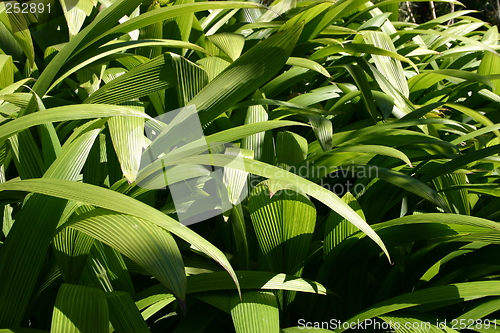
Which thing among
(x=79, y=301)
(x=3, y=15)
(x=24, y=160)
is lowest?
(x=79, y=301)

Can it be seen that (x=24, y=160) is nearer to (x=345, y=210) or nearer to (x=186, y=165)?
(x=186, y=165)

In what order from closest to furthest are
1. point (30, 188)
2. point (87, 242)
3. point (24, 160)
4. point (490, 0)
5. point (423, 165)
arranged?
point (30, 188) < point (87, 242) < point (24, 160) < point (423, 165) < point (490, 0)

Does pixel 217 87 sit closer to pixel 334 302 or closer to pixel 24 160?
pixel 24 160

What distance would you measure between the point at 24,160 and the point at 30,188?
0.29 metres

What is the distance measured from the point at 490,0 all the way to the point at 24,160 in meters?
9.50

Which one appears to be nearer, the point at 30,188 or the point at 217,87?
the point at 30,188

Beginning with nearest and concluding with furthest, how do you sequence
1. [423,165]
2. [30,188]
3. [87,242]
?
[30,188] → [87,242] → [423,165]

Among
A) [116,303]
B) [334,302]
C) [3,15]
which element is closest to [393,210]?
[334,302]

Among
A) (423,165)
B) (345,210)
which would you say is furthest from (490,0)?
(345,210)

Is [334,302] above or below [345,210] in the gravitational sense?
below

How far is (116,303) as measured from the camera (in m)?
0.69

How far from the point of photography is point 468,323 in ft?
2.69

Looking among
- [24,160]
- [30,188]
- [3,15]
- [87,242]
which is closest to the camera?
[30,188]

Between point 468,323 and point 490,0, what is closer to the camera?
point 468,323
